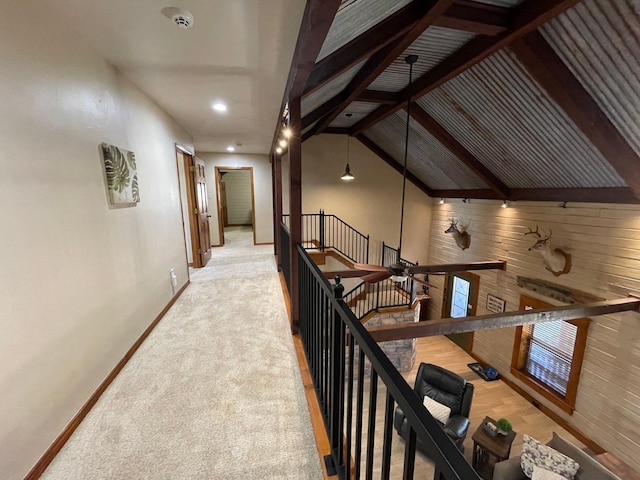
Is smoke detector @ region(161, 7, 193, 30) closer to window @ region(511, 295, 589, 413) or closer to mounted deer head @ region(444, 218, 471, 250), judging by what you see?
window @ region(511, 295, 589, 413)

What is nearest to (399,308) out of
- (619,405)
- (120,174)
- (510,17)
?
(619,405)

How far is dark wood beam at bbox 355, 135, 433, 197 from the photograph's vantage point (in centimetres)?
737

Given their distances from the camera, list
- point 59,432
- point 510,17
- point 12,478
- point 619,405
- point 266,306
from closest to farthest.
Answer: point 12,478
point 59,432
point 510,17
point 266,306
point 619,405

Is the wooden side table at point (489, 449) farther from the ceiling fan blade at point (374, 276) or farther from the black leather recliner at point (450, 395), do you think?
the ceiling fan blade at point (374, 276)

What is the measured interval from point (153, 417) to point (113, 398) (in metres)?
0.41

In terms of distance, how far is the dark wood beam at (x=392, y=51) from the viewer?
2141 millimetres

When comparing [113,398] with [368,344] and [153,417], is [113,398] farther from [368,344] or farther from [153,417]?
[368,344]

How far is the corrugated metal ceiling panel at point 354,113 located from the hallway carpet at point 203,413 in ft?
14.6

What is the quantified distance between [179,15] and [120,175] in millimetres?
1336

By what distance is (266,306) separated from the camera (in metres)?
3.29

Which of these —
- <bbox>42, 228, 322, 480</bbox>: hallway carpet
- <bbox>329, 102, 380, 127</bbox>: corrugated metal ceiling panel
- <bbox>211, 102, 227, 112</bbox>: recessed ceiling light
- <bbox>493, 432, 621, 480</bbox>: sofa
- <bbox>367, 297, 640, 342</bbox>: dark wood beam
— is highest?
<bbox>329, 102, 380, 127</bbox>: corrugated metal ceiling panel

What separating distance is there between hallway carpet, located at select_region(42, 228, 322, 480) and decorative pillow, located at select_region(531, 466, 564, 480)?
3.02 meters

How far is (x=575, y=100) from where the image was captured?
9.31 ft

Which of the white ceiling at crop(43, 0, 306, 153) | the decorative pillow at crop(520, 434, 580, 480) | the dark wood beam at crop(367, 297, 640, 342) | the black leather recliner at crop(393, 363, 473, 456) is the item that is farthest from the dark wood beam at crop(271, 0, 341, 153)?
the decorative pillow at crop(520, 434, 580, 480)
